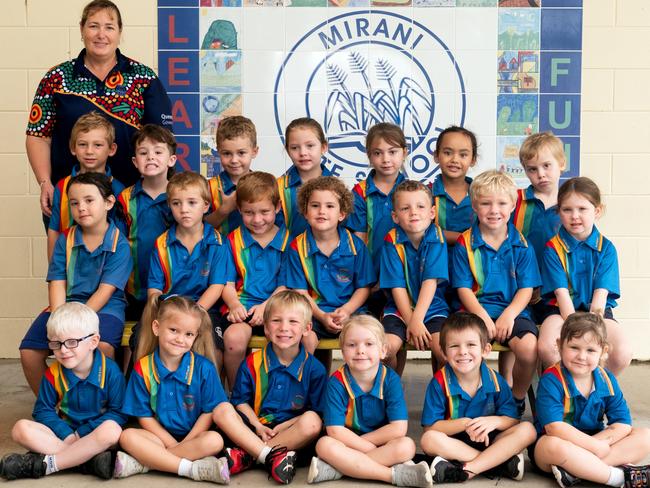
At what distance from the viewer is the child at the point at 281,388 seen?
362cm

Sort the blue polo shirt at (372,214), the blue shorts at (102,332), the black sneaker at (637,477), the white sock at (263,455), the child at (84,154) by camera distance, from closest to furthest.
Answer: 1. the black sneaker at (637,477)
2. the white sock at (263,455)
3. the blue shorts at (102,332)
4. the child at (84,154)
5. the blue polo shirt at (372,214)

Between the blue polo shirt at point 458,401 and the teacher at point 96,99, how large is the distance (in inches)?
78.2

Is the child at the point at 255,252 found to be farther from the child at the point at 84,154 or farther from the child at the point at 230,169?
the child at the point at 84,154

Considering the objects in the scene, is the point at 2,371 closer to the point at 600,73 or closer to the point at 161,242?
the point at 161,242

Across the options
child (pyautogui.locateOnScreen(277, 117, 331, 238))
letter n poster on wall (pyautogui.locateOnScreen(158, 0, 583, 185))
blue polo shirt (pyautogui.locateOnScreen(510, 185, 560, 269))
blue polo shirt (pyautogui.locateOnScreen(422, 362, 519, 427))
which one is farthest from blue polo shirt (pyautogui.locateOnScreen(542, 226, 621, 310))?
letter n poster on wall (pyautogui.locateOnScreen(158, 0, 583, 185))

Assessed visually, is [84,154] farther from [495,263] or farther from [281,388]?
[495,263]

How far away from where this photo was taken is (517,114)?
17.8 feet

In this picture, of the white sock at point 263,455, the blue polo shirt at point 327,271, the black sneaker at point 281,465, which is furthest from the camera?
the blue polo shirt at point 327,271

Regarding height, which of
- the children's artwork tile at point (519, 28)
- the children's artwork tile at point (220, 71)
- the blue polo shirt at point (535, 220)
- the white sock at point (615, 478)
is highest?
the children's artwork tile at point (519, 28)

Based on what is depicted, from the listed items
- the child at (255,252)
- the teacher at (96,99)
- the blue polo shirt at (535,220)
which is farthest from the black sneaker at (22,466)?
the blue polo shirt at (535,220)

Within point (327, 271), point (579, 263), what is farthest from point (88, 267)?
point (579, 263)

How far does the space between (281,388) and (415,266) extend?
88cm

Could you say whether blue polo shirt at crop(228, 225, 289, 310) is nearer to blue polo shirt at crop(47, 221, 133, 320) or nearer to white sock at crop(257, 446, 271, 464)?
blue polo shirt at crop(47, 221, 133, 320)

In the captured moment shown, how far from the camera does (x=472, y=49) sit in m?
5.42
